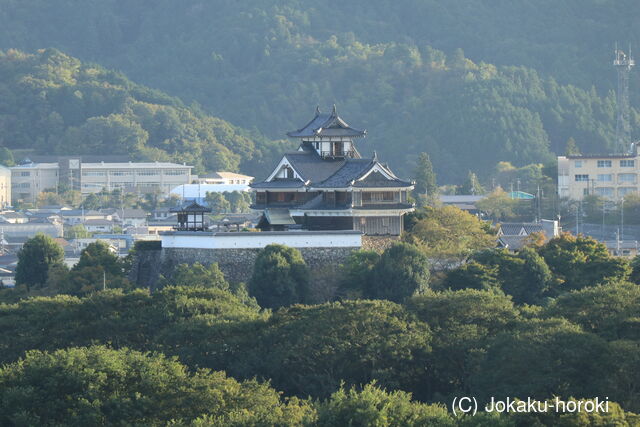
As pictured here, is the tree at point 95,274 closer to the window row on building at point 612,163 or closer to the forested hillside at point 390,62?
the window row on building at point 612,163

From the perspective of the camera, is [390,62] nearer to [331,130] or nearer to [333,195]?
[331,130]

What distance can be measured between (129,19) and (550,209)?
115 meters

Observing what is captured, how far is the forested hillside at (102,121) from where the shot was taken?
124000 millimetres

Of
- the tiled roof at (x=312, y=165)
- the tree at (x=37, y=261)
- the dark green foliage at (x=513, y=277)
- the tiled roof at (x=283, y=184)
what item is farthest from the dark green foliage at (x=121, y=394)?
the tree at (x=37, y=261)

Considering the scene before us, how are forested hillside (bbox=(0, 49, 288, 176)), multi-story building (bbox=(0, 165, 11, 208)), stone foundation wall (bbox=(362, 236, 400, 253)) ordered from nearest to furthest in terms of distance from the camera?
stone foundation wall (bbox=(362, 236, 400, 253))
multi-story building (bbox=(0, 165, 11, 208))
forested hillside (bbox=(0, 49, 288, 176))

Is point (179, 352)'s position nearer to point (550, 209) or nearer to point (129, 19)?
point (550, 209)

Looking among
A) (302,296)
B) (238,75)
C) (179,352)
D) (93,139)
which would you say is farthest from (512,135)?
(179,352)

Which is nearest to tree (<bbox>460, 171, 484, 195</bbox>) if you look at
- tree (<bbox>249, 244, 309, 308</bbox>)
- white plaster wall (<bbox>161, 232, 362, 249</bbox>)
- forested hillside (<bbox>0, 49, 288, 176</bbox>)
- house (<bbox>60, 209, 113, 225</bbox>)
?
house (<bbox>60, 209, 113, 225</bbox>)

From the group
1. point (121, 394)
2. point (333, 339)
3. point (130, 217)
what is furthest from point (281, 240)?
point (130, 217)

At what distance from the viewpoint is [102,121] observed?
124812mm

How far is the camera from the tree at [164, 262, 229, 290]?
4409 centimetres

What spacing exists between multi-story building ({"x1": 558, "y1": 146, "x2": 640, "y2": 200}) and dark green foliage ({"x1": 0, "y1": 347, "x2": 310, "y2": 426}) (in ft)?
170

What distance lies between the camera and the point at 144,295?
4056 centimetres

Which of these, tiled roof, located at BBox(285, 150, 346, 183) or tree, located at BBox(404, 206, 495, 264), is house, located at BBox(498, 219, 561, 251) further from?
tiled roof, located at BBox(285, 150, 346, 183)
